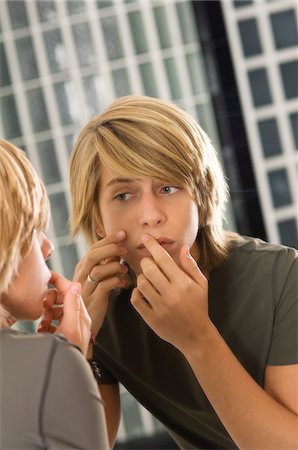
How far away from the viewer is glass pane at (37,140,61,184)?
8.04 feet

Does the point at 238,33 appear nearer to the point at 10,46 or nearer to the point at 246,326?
the point at 10,46

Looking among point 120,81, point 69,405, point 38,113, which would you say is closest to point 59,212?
point 38,113

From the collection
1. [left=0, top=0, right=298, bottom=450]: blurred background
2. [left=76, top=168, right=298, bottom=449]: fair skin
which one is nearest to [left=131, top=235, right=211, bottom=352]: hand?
[left=76, top=168, right=298, bottom=449]: fair skin

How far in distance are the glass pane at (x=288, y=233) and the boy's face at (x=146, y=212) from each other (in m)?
1.20

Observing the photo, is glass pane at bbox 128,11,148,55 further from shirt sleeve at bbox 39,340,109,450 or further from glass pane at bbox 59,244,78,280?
shirt sleeve at bbox 39,340,109,450

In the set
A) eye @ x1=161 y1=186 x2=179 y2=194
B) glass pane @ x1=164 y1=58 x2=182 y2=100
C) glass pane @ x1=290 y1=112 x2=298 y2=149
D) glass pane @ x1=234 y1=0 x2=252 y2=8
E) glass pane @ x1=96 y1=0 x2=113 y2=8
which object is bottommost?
eye @ x1=161 y1=186 x2=179 y2=194

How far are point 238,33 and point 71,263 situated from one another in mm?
921

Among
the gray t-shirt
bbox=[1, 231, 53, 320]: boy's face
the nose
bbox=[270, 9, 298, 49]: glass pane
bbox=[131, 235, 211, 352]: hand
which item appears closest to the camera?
the gray t-shirt

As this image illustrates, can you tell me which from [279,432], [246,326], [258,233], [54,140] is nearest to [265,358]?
[246,326]

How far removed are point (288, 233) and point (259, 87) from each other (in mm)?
485

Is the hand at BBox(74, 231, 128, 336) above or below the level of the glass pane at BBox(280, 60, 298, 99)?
below

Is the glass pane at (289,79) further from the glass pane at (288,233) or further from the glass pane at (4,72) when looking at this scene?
the glass pane at (4,72)

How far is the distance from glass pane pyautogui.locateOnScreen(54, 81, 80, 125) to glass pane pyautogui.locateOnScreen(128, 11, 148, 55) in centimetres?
25

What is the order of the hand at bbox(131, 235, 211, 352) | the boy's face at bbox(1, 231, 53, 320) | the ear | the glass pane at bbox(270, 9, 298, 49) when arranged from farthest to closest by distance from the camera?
the glass pane at bbox(270, 9, 298, 49)
the ear
the hand at bbox(131, 235, 211, 352)
the boy's face at bbox(1, 231, 53, 320)
